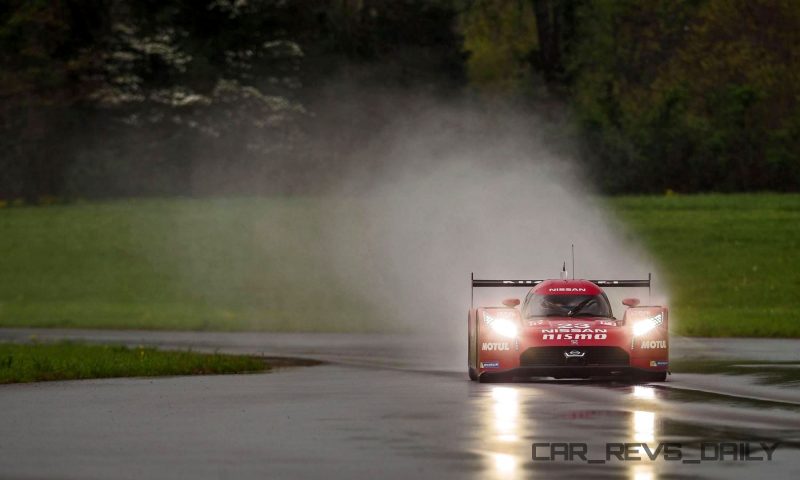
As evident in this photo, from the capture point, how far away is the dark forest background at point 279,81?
70.2 metres

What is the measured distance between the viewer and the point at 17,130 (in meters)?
70.0

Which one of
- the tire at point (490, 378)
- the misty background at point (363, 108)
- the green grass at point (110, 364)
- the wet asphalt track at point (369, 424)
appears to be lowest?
the wet asphalt track at point (369, 424)

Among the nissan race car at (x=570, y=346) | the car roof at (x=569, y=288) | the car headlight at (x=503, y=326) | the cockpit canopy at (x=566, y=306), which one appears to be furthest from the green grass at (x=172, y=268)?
the nissan race car at (x=570, y=346)

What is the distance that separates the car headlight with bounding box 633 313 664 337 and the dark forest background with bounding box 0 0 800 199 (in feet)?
145

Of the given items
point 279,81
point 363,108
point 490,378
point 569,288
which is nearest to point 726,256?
point 363,108

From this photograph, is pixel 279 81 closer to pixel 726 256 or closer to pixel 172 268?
pixel 172 268

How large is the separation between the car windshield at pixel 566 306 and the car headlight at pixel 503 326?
1.56 metres

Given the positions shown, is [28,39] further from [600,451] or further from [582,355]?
[600,451]

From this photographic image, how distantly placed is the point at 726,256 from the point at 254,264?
13216 mm

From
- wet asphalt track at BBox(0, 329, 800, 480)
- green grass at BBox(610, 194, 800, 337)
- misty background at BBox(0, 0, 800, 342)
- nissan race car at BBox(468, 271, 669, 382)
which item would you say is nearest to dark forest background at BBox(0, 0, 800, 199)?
misty background at BBox(0, 0, 800, 342)

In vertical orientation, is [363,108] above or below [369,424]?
above

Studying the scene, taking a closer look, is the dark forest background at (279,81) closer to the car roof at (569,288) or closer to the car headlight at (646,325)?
the car roof at (569,288)

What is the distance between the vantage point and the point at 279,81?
236ft

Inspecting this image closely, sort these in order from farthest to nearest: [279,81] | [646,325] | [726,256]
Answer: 1. [279,81]
2. [726,256]
3. [646,325]
